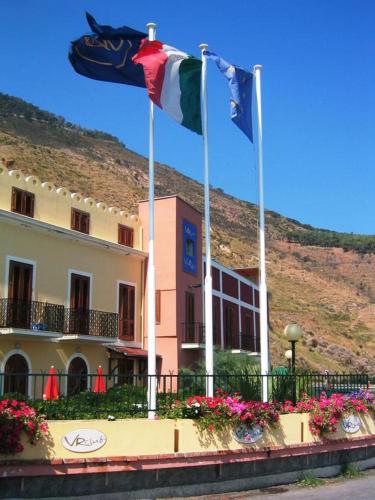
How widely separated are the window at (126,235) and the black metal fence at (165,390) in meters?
13.2

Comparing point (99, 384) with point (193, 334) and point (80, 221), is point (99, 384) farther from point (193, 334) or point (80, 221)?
point (193, 334)

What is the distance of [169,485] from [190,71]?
840 centimetres

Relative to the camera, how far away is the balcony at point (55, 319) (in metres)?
20.7

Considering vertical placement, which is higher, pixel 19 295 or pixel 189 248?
pixel 189 248

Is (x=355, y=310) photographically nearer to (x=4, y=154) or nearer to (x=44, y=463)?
(x=4, y=154)

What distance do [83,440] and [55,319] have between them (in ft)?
44.2

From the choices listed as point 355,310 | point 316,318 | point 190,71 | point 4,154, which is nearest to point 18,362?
point 190,71

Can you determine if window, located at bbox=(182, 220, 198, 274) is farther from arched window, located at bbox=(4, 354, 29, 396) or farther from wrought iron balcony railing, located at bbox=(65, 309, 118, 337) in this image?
arched window, located at bbox=(4, 354, 29, 396)

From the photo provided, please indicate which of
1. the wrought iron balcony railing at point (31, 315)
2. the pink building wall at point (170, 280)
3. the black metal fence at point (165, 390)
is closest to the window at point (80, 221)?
the wrought iron balcony railing at point (31, 315)

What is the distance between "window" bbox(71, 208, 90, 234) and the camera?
24438 mm

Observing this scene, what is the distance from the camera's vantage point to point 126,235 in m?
27.2

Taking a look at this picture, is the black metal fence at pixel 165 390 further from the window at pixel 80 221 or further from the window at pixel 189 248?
the window at pixel 189 248

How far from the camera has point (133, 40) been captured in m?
12.9

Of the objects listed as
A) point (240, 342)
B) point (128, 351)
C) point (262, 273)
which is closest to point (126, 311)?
point (128, 351)
